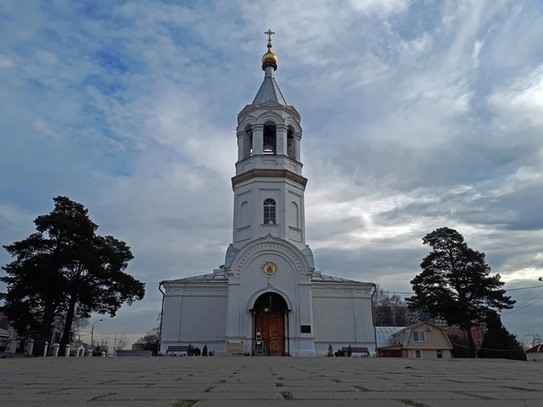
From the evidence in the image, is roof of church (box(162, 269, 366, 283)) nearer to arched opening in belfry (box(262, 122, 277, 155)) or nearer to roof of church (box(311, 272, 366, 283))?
roof of church (box(311, 272, 366, 283))

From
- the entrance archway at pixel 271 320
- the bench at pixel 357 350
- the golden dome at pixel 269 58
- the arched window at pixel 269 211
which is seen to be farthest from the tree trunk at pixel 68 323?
the golden dome at pixel 269 58

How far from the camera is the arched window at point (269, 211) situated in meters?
25.6

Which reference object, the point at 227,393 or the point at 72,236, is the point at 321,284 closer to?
the point at 72,236

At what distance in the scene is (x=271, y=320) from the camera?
76.8 ft

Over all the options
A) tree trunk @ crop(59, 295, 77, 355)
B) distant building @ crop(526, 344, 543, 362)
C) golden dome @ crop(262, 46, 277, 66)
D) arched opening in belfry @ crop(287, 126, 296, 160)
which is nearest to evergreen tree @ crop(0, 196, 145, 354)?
tree trunk @ crop(59, 295, 77, 355)

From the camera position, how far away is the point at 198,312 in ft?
79.4

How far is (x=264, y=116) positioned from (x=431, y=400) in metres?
25.3

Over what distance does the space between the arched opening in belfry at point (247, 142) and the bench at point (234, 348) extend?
11.5m

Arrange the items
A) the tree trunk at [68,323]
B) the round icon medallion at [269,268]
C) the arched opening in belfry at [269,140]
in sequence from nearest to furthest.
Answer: the round icon medallion at [269,268]
the tree trunk at [68,323]
the arched opening in belfry at [269,140]

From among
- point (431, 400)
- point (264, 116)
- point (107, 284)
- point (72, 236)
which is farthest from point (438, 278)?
point (431, 400)

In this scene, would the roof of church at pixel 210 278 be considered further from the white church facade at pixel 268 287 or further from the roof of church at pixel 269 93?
the roof of church at pixel 269 93

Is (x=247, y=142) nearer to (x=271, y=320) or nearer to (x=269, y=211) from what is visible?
(x=269, y=211)

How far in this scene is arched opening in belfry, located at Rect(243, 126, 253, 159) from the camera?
1091 inches

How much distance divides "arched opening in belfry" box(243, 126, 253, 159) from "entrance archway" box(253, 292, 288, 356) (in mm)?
9243
